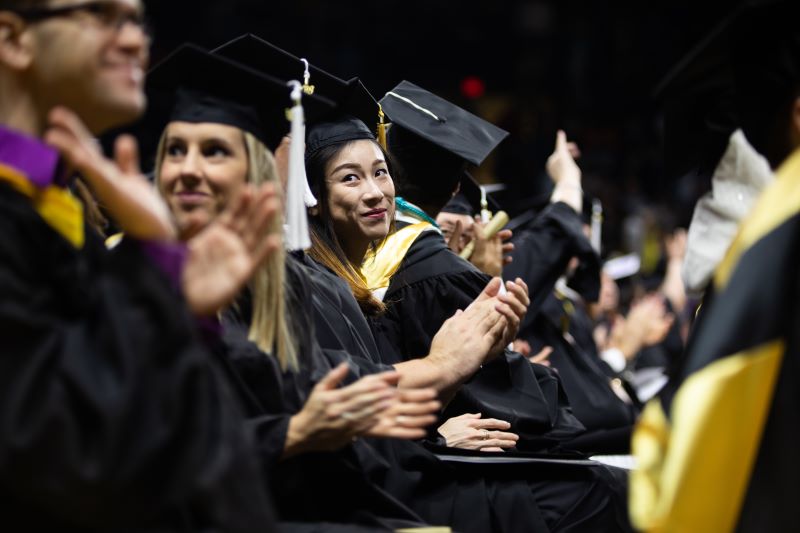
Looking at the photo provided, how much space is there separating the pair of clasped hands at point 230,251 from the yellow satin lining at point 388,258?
1215 millimetres

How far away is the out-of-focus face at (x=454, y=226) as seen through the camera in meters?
4.92

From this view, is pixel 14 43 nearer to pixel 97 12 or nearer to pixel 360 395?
pixel 97 12

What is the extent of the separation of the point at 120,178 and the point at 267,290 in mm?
759

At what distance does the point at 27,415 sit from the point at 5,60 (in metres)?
0.70

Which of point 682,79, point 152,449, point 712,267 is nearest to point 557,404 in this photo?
point 712,267

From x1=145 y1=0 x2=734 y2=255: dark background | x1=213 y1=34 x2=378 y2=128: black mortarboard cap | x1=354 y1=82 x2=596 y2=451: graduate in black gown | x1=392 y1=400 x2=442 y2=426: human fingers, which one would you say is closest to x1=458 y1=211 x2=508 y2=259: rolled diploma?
x1=354 y1=82 x2=596 y2=451: graduate in black gown

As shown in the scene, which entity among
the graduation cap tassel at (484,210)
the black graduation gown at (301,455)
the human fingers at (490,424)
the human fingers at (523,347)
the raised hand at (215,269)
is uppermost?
the raised hand at (215,269)

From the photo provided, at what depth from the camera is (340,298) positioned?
3.24 metres

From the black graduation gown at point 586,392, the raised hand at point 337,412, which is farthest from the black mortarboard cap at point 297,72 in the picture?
the black graduation gown at point 586,392

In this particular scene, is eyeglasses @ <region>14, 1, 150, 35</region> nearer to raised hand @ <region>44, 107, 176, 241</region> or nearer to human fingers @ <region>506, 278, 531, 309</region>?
raised hand @ <region>44, 107, 176, 241</region>

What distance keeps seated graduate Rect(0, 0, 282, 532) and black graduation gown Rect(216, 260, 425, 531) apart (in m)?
0.44

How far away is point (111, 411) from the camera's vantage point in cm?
177

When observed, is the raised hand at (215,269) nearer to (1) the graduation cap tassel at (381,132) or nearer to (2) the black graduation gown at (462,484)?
(2) the black graduation gown at (462,484)

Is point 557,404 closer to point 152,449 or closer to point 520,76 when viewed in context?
point 152,449
